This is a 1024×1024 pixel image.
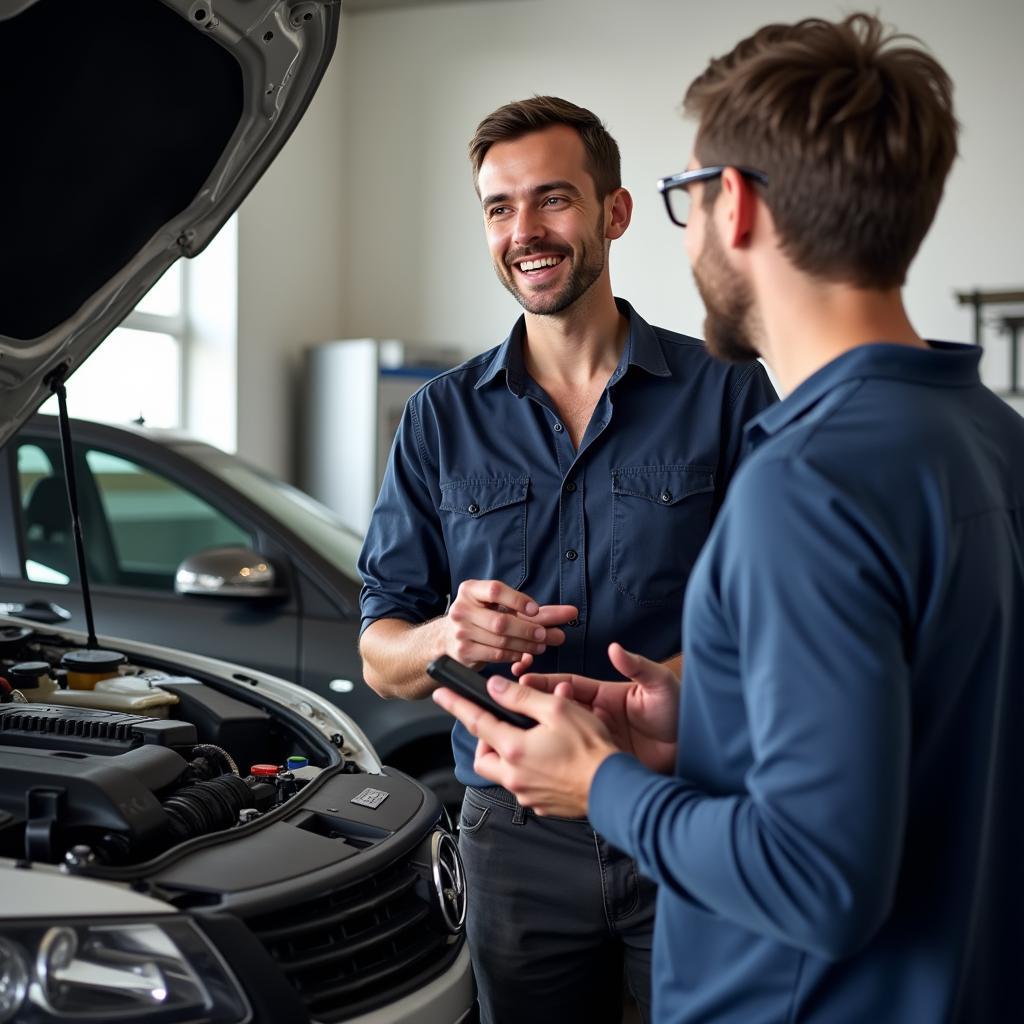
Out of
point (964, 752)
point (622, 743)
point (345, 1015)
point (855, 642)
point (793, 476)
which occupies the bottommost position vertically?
point (345, 1015)

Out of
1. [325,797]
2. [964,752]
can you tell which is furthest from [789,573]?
[325,797]

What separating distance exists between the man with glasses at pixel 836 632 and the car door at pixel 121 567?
2.05m

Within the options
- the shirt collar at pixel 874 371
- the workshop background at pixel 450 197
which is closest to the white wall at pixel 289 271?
the workshop background at pixel 450 197

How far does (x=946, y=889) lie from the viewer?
0.93 metres

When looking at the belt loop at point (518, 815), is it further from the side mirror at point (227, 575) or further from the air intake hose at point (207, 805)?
the side mirror at point (227, 575)

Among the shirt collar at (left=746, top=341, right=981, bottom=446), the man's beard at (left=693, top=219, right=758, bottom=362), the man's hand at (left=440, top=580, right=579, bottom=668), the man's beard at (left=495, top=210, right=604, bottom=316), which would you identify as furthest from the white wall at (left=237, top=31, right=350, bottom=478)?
the shirt collar at (left=746, top=341, right=981, bottom=446)

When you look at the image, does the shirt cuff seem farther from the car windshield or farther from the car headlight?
the car windshield

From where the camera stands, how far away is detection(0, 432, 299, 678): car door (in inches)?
118

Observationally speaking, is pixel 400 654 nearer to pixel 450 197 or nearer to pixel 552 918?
pixel 552 918

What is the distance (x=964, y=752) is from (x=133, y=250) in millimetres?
1516

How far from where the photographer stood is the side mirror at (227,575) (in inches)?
111

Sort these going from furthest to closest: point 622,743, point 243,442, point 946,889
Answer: point 243,442 → point 622,743 → point 946,889

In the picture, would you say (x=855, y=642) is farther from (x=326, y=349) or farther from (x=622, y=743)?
(x=326, y=349)

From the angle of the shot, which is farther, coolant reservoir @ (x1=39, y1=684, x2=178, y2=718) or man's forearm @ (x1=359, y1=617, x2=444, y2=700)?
coolant reservoir @ (x1=39, y1=684, x2=178, y2=718)
